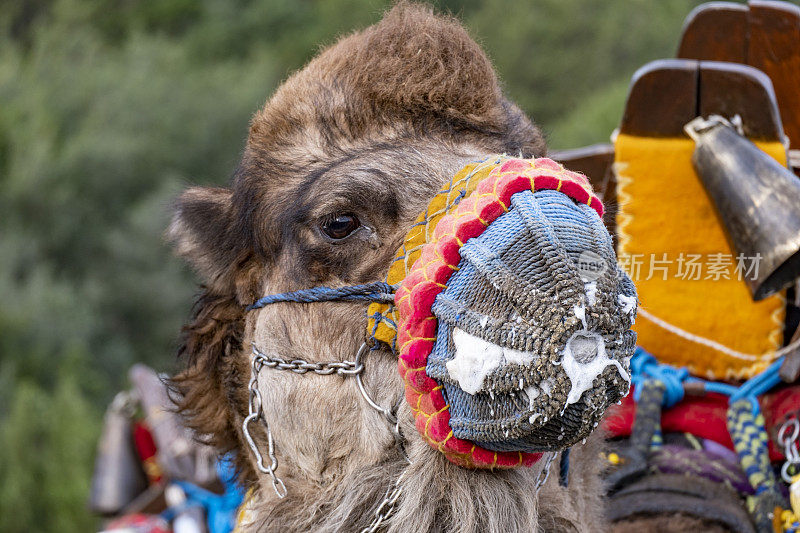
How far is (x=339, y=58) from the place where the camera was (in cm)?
252

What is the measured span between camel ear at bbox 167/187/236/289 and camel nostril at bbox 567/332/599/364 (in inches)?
42.6

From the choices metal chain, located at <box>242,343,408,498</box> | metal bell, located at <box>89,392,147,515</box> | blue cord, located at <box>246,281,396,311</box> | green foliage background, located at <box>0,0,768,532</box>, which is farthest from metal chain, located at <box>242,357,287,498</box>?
green foliage background, located at <box>0,0,768,532</box>

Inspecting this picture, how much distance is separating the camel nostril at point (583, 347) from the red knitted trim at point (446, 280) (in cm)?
28

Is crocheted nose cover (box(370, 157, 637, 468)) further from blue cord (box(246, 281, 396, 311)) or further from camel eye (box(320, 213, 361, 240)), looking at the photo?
camel eye (box(320, 213, 361, 240))

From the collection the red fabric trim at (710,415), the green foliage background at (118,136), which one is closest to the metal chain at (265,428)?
the red fabric trim at (710,415)

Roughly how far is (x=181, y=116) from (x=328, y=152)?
2099 cm

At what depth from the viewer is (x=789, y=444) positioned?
9.61 feet

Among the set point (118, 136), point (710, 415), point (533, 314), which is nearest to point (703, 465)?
point (710, 415)

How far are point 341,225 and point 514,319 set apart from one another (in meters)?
0.59

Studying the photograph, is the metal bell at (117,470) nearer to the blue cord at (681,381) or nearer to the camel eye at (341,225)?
the blue cord at (681,381)

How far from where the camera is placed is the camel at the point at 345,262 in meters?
2.18

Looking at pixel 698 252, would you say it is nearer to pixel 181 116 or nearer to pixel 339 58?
pixel 339 58

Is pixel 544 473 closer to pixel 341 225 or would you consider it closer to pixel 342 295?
pixel 342 295

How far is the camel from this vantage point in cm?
218
